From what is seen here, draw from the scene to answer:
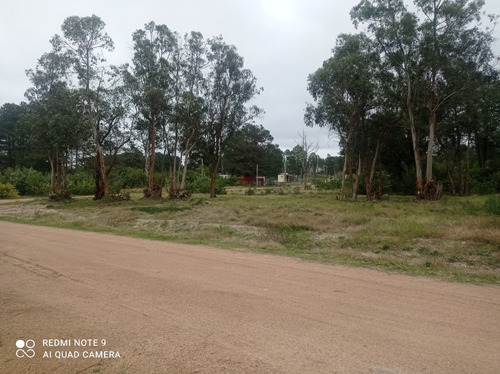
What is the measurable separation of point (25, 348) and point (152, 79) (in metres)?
25.3

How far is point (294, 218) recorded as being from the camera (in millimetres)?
14875

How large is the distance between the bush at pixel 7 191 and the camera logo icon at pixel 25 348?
44.2 m

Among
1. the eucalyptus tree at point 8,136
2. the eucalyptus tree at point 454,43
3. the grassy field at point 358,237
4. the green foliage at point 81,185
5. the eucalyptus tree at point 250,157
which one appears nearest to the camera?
the grassy field at point 358,237

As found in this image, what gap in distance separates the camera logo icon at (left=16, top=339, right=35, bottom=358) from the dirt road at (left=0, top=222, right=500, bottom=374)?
0.04ft

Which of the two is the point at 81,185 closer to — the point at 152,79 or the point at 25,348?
the point at 152,79

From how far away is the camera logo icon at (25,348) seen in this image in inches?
138

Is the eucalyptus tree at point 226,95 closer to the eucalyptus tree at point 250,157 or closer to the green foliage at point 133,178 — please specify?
the green foliage at point 133,178

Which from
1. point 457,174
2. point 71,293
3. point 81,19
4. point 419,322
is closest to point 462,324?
point 419,322

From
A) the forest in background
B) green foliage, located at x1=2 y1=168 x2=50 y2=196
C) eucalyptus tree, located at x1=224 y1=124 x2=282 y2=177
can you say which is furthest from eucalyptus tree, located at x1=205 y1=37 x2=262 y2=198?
eucalyptus tree, located at x1=224 y1=124 x2=282 y2=177

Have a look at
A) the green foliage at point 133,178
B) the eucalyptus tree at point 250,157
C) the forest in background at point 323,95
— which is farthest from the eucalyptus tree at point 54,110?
the eucalyptus tree at point 250,157

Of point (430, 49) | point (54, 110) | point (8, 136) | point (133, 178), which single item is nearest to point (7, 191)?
point (133, 178)

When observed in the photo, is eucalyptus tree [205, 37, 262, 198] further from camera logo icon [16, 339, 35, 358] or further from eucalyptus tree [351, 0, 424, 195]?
camera logo icon [16, 339, 35, 358]

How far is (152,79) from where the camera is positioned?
86.9 ft

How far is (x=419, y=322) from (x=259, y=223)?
1037cm
